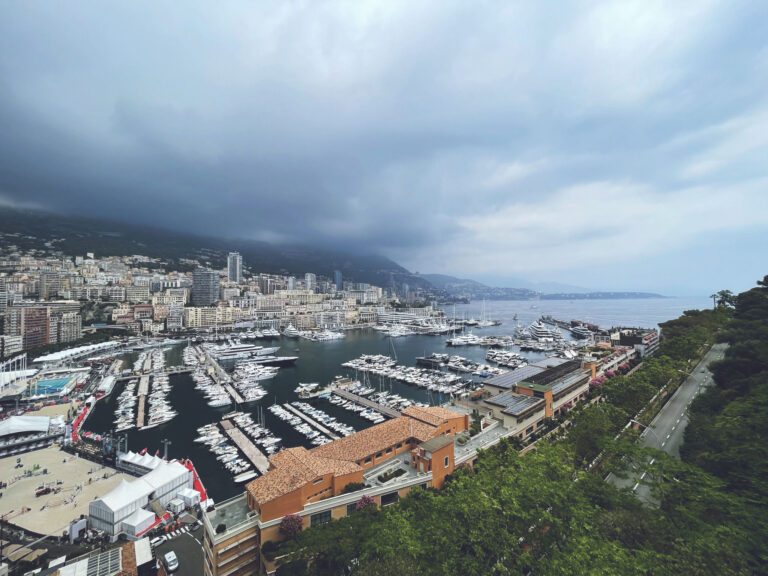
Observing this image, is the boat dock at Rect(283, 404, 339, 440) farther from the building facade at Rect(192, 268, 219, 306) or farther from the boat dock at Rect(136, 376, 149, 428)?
the building facade at Rect(192, 268, 219, 306)

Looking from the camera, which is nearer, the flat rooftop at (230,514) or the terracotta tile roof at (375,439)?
the flat rooftop at (230,514)

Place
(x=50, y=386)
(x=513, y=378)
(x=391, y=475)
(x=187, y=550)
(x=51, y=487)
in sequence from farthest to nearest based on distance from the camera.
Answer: (x=50, y=386), (x=513, y=378), (x=51, y=487), (x=187, y=550), (x=391, y=475)

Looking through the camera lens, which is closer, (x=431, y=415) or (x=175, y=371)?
(x=431, y=415)

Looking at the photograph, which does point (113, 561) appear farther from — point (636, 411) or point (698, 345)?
point (698, 345)

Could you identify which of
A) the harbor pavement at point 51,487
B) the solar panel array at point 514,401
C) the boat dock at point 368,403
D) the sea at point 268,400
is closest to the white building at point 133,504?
the harbor pavement at point 51,487

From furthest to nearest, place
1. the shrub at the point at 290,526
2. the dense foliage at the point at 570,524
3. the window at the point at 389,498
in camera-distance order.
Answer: the window at the point at 389,498, the shrub at the point at 290,526, the dense foliage at the point at 570,524

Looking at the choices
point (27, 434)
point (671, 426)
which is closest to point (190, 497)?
point (27, 434)

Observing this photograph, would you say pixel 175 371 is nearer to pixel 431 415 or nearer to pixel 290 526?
pixel 431 415

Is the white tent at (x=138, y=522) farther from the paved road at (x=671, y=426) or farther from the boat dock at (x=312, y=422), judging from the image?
the paved road at (x=671, y=426)
